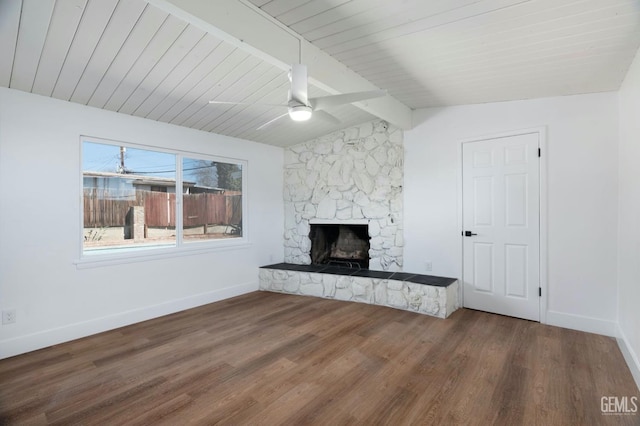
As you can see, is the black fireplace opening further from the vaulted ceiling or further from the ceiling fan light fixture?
the ceiling fan light fixture

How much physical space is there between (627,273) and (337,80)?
10.3 ft

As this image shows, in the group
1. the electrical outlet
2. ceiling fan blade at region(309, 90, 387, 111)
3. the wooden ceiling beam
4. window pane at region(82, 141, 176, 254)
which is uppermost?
the wooden ceiling beam

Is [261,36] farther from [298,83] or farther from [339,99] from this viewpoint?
[339,99]

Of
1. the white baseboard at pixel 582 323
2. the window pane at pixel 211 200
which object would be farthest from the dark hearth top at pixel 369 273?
the white baseboard at pixel 582 323

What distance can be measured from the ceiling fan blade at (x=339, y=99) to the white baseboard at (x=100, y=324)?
3191mm

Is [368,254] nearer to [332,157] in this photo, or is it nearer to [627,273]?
[332,157]

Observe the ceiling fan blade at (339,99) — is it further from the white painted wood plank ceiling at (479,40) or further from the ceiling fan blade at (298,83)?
the white painted wood plank ceiling at (479,40)

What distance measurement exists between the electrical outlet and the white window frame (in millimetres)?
607

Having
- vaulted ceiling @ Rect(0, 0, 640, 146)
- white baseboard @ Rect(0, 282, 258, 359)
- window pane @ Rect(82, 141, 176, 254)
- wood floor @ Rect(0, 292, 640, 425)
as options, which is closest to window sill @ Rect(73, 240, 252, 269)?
window pane @ Rect(82, 141, 176, 254)

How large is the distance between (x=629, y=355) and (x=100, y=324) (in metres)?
5.00

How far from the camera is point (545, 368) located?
2.58 m

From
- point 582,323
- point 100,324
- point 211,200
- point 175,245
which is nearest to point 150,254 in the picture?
point 175,245

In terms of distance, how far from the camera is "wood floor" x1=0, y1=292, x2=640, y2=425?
2.03m

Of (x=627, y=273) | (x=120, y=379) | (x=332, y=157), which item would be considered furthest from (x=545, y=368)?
(x=332, y=157)
